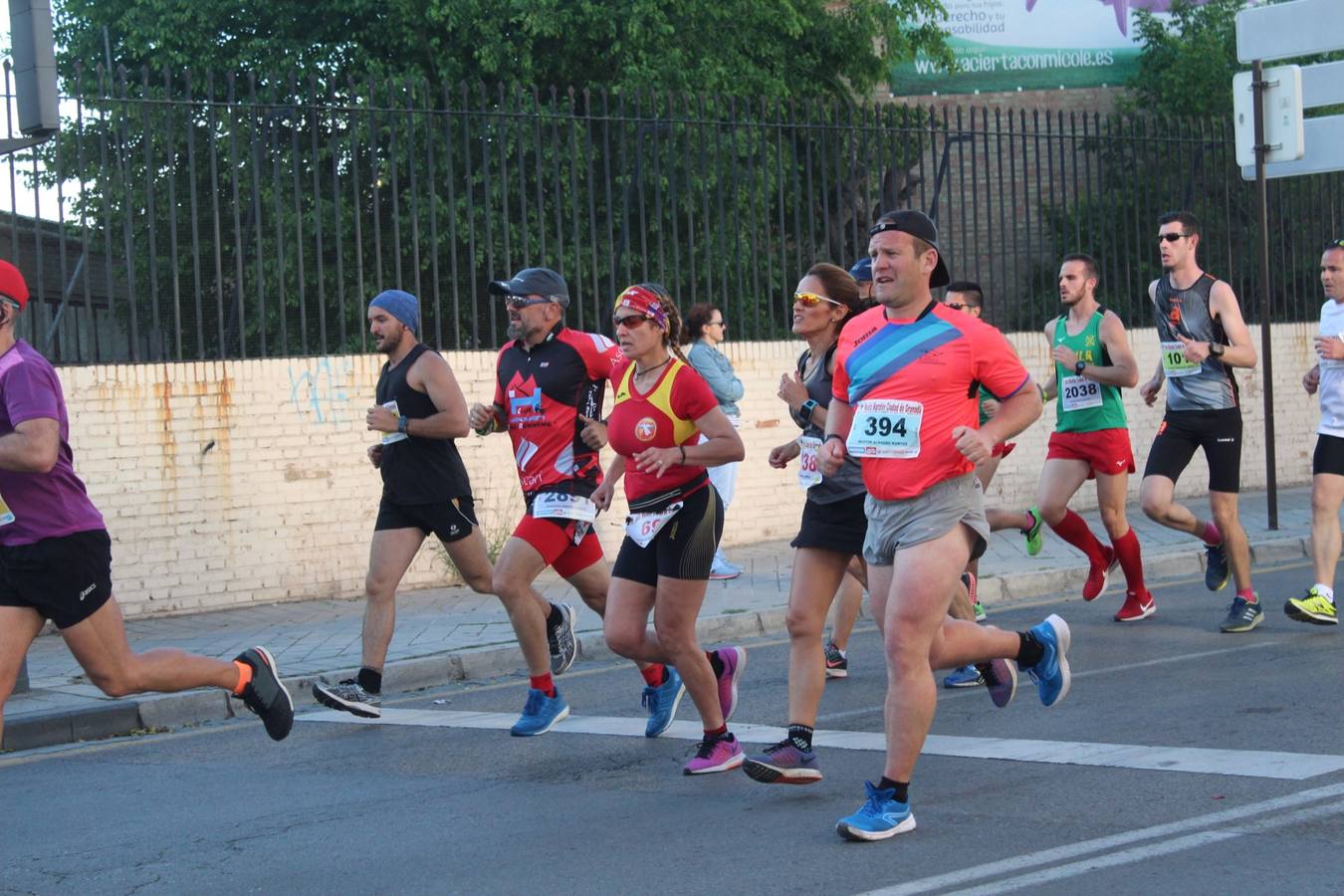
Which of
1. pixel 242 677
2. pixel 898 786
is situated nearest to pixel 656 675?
pixel 242 677

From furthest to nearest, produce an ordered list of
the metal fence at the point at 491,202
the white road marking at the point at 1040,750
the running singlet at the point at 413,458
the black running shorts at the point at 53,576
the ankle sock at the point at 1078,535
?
1. the metal fence at the point at 491,202
2. the ankle sock at the point at 1078,535
3. the running singlet at the point at 413,458
4. the white road marking at the point at 1040,750
5. the black running shorts at the point at 53,576

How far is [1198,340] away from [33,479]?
6.42m

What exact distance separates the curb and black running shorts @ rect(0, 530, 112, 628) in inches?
99.2

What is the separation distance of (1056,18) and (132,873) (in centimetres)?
3908

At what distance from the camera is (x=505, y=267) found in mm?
13492

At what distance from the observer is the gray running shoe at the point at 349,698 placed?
8.38 meters

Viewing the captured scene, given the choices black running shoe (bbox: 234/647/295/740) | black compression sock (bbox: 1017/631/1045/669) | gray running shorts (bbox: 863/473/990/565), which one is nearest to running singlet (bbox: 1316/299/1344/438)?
black compression sock (bbox: 1017/631/1045/669)

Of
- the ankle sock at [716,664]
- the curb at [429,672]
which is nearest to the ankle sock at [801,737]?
the ankle sock at [716,664]

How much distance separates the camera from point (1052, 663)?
6.38 metres

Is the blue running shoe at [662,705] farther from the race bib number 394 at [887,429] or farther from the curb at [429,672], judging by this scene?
the curb at [429,672]

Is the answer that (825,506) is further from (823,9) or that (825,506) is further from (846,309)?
(823,9)

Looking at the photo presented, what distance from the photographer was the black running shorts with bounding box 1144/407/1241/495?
992 centimetres

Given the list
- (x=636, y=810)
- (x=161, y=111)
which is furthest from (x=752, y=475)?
(x=636, y=810)

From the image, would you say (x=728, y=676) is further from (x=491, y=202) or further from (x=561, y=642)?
(x=491, y=202)
